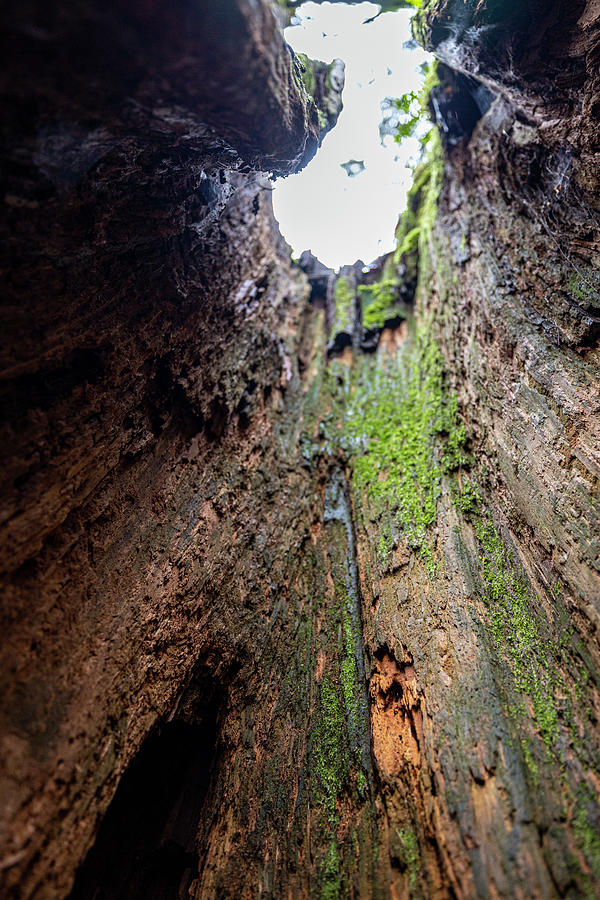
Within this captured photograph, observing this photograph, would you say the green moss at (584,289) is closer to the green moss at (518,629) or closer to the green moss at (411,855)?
the green moss at (518,629)

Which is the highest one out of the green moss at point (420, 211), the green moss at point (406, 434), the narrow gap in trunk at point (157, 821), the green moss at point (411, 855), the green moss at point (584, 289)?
the green moss at point (420, 211)

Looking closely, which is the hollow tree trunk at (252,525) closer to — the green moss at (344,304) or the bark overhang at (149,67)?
the bark overhang at (149,67)

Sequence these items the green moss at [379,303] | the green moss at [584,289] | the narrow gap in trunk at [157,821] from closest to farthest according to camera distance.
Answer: the narrow gap in trunk at [157,821]
the green moss at [584,289]
the green moss at [379,303]

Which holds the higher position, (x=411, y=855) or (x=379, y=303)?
(x=379, y=303)

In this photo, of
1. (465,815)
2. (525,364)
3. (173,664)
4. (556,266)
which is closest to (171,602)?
(173,664)

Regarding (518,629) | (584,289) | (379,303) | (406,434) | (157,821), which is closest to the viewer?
(518,629)

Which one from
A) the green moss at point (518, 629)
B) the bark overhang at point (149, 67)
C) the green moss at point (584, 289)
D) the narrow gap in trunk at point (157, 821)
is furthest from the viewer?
the green moss at point (584, 289)

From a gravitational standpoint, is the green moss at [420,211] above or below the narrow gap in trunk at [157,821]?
above

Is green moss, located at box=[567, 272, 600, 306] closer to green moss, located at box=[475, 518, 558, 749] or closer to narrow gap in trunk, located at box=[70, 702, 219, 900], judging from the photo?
green moss, located at box=[475, 518, 558, 749]

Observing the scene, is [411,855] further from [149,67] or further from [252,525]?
[149,67]

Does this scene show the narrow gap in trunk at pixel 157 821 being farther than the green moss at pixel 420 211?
No

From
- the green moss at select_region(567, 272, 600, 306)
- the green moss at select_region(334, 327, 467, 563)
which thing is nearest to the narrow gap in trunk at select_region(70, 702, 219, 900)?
the green moss at select_region(334, 327, 467, 563)

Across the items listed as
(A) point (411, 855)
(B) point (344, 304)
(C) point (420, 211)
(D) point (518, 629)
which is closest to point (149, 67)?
(D) point (518, 629)

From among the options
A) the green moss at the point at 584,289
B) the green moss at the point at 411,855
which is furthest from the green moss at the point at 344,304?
the green moss at the point at 411,855
